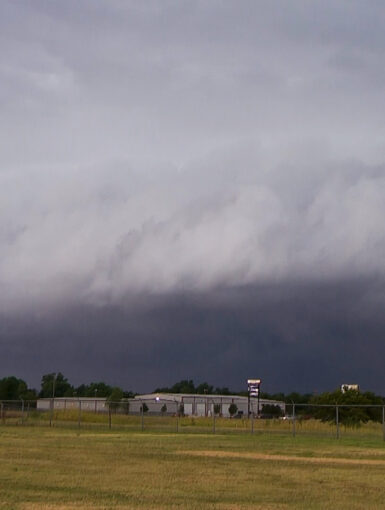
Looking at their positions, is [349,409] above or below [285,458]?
above

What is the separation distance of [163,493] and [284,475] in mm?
6795

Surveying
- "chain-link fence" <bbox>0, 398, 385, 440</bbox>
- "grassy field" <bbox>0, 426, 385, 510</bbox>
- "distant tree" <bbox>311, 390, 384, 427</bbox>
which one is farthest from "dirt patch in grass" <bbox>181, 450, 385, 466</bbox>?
"distant tree" <bbox>311, 390, 384, 427</bbox>

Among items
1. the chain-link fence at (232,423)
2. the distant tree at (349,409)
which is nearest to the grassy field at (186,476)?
the chain-link fence at (232,423)

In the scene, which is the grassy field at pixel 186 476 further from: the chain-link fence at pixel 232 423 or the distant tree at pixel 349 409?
the distant tree at pixel 349 409

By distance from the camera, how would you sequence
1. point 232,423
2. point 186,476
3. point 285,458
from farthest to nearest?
point 232,423 < point 285,458 < point 186,476

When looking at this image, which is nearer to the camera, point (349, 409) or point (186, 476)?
point (186, 476)

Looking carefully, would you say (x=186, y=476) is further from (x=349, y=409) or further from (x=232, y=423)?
Answer: (x=349, y=409)

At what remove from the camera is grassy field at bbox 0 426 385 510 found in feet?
69.3

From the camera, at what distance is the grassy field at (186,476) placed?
69.3ft

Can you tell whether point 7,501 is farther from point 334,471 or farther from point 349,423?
point 349,423

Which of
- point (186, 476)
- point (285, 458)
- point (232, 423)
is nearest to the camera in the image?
point (186, 476)

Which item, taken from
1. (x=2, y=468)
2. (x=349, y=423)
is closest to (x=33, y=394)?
(x=349, y=423)

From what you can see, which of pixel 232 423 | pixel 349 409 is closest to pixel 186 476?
pixel 232 423

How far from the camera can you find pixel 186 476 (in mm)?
27172
